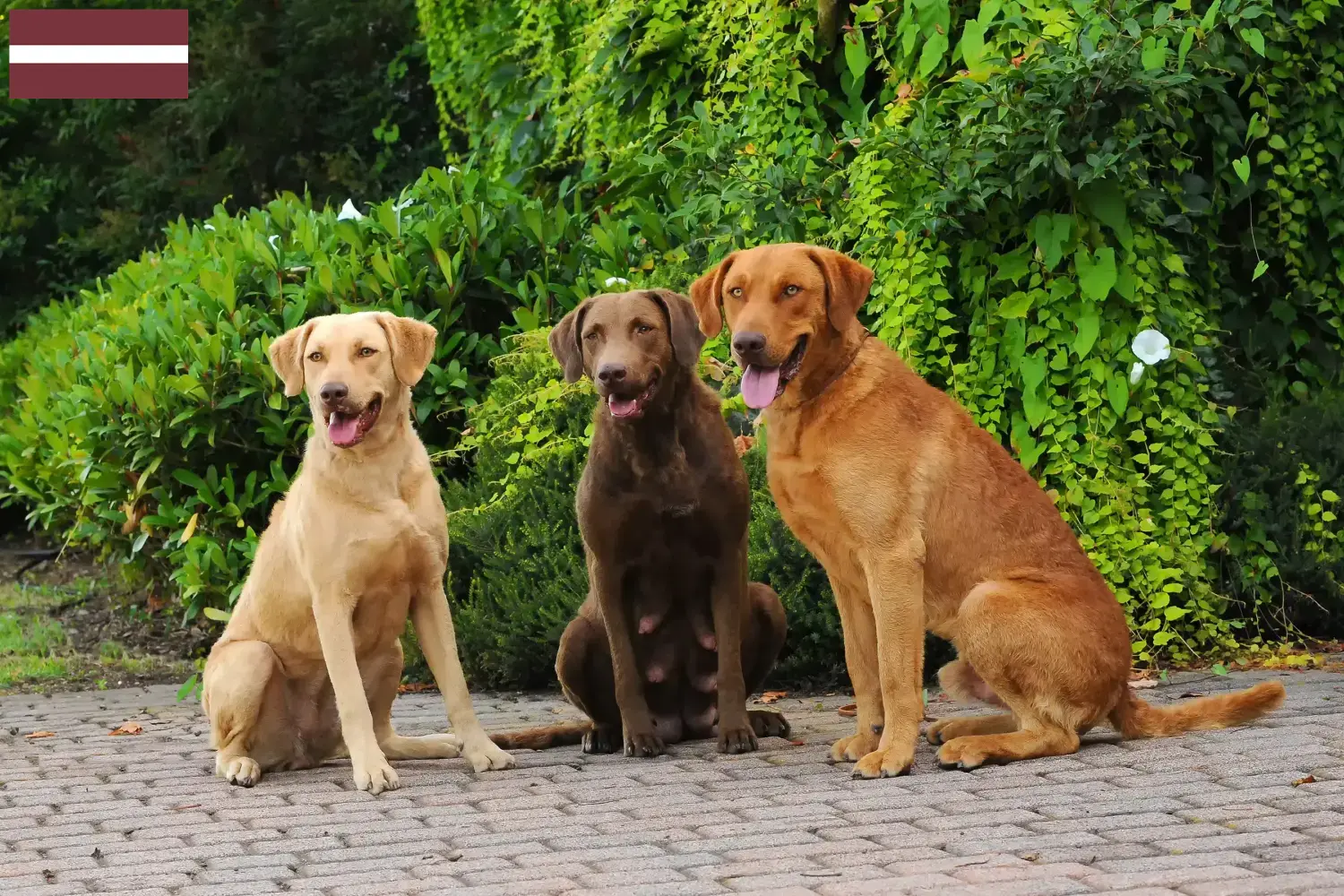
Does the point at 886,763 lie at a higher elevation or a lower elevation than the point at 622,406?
lower

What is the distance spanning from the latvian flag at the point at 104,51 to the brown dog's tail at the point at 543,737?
24.1 ft

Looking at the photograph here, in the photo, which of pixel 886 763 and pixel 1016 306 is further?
pixel 1016 306

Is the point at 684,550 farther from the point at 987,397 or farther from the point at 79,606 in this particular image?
the point at 79,606

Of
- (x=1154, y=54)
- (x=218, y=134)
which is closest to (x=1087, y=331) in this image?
(x=1154, y=54)

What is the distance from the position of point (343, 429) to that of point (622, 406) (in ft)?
3.17

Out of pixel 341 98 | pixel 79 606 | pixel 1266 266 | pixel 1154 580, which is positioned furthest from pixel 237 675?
pixel 341 98

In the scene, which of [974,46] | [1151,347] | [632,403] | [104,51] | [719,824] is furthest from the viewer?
[104,51]

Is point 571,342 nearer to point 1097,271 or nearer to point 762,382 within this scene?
point 762,382

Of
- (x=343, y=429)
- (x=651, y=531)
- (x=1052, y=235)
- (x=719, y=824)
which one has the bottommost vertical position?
(x=719, y=824)

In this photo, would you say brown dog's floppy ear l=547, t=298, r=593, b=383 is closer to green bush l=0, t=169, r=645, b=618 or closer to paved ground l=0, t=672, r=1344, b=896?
paved ground l=0, t=672, r=1344, b=896

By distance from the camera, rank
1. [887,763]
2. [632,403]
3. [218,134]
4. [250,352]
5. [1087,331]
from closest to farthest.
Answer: [887,763] < [632,403] < [1087,331] < [250,352] < [218,134]

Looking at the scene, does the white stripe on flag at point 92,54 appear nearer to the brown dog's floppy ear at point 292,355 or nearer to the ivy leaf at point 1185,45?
the brown dog's floppy ear at point 292,355

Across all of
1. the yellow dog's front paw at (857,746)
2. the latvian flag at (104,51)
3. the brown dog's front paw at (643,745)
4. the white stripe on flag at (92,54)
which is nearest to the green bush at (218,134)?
the latvian flag at (104,51)

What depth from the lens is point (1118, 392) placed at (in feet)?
23.0
